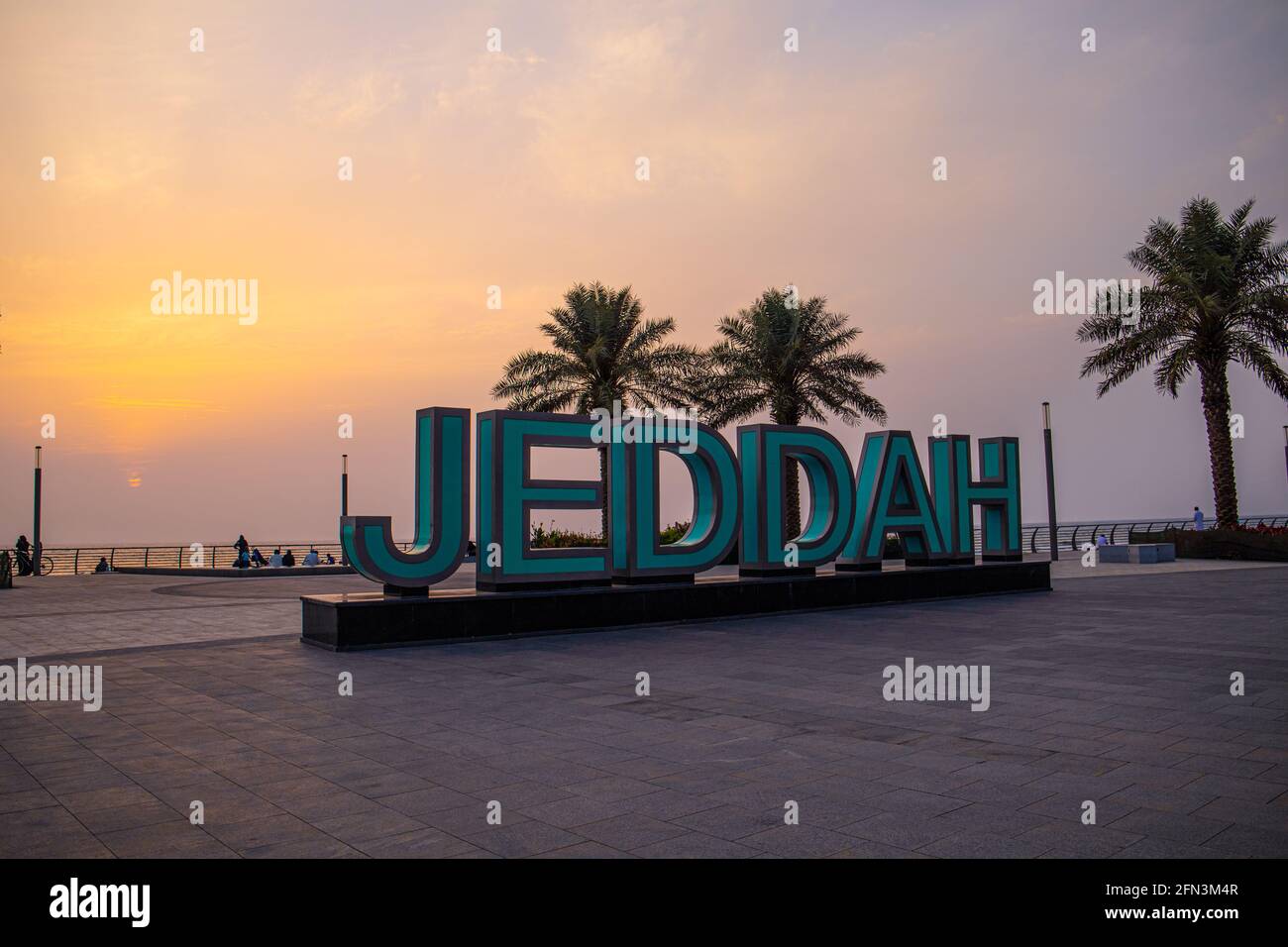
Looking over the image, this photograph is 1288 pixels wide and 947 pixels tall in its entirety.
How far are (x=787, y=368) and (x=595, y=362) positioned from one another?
7.22 meters

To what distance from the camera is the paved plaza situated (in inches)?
198

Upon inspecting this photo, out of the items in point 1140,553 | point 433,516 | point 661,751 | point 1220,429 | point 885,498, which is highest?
point 1220,429

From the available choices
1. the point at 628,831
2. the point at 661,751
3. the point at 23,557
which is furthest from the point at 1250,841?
the point at 23,557

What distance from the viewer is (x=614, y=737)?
7.43m

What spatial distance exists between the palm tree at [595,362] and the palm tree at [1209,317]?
1585 cm

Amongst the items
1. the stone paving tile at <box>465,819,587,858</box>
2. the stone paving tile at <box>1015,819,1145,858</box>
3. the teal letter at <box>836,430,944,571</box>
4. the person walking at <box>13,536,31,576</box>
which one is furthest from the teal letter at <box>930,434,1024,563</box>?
the person walking at <box>13,536,31,576</box>

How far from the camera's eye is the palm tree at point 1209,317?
102 feet

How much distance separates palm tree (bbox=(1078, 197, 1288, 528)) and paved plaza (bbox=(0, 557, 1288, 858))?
2135 centimetres

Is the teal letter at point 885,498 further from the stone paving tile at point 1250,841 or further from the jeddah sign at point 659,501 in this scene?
the stone paving tile at point 1250,841

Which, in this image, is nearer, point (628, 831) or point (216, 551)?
point (628, 831)

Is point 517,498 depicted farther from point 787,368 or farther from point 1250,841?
point 787,368

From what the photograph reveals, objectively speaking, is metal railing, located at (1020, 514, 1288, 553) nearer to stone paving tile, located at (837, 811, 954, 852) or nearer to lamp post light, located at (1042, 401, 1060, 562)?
lamp post light, located at (1042, 401, 1060, 562)

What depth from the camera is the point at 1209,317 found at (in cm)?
3095

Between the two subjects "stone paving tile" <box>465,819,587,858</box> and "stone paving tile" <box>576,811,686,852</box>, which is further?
"stone paving tile" <box>576,811,686,852</box>
